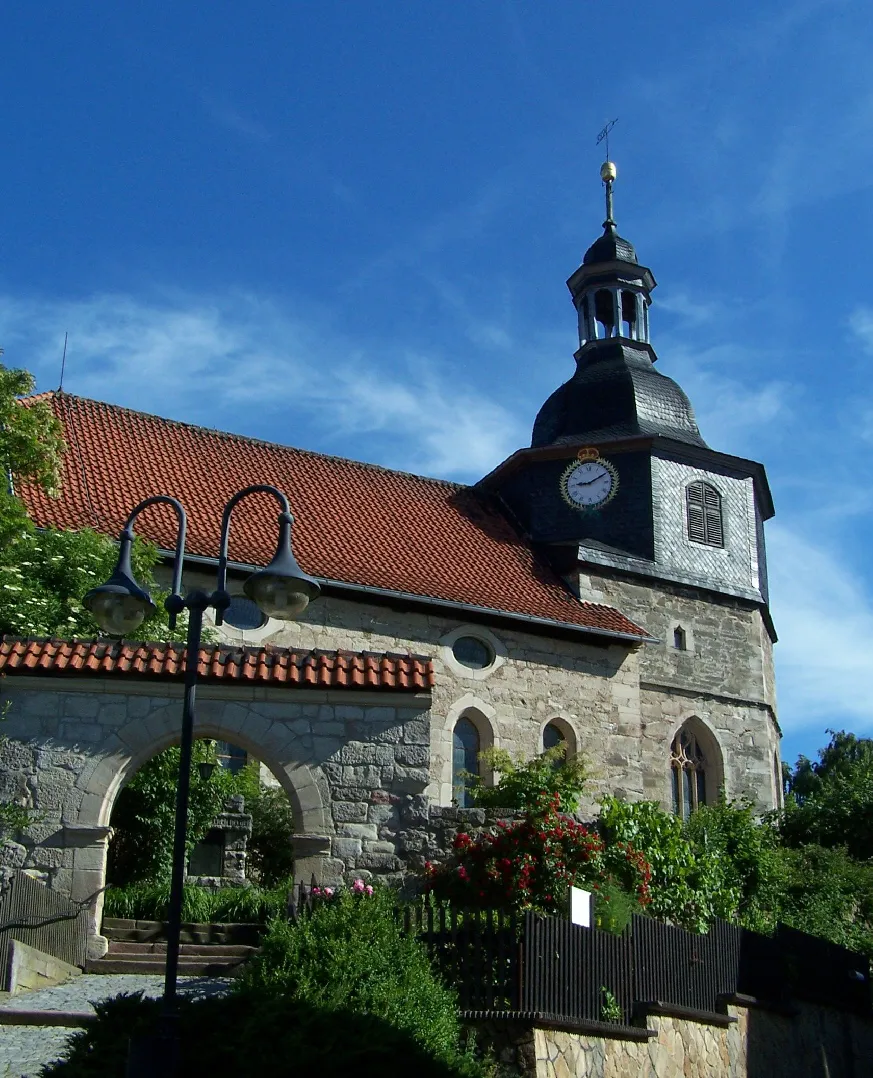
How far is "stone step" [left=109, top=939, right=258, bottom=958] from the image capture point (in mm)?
10688

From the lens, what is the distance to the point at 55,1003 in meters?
9.16

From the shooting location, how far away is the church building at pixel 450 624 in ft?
38.3

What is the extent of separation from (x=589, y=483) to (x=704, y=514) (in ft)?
7.10

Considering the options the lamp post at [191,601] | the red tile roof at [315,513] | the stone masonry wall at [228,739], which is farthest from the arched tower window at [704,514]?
the lamp post at [191,601]

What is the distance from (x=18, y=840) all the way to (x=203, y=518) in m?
8.14

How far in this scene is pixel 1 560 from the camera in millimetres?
14312

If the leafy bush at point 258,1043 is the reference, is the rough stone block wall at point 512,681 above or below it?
above

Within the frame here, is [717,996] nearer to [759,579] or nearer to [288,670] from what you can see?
[288,670]

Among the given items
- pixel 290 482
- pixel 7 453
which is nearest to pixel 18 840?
pixel 7 453

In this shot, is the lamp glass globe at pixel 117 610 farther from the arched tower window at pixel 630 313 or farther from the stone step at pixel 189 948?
the arched tower window at pixel 630 313

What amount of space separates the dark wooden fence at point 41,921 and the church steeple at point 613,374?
48.4 ft

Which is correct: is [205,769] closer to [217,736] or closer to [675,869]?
[217,736]

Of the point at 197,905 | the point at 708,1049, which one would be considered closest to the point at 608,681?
the point at 708,1049

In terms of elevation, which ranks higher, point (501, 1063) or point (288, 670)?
point (288, 670)
